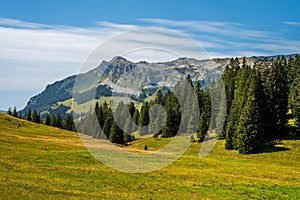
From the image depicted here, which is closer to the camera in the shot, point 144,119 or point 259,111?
point 259,111

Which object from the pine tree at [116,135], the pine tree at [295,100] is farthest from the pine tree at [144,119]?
the pine tree at [295,100]

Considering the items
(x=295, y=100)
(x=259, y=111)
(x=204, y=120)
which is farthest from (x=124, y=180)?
(x=204, y=120)

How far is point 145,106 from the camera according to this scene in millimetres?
166500

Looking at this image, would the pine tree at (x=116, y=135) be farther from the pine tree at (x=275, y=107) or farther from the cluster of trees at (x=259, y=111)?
the pine tree at (x=275, y=107)

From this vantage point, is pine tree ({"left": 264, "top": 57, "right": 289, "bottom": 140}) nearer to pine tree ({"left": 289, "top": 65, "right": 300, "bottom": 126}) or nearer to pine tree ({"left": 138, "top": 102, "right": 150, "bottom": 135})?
pine tree ({"left": 289, "top": 65, "right": 300, "bottom": 126})

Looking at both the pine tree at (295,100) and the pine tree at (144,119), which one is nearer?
the pine tree at (295,100)

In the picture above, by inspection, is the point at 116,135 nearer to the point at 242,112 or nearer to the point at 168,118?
the point at 168,118

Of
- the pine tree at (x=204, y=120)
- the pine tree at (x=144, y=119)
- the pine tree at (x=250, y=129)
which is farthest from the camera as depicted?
the pine tree at (x=144, y=119)

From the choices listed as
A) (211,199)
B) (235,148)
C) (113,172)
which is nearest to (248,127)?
(235,148)

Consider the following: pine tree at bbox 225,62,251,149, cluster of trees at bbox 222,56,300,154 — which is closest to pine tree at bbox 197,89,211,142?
cluster of trees at bbox 222,56,300,154

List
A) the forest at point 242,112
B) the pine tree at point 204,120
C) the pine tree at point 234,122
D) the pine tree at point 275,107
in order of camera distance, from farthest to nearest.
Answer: the pine tree at point 204,120, the pine tree at point 275,107, the pine tree at point 234,122, the forest at point 242,112

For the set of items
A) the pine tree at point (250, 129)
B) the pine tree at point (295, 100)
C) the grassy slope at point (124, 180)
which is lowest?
the grassy slope at point (124, 180)

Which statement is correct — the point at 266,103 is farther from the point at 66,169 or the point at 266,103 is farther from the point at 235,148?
the point at 66,169

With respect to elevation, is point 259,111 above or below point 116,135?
above
